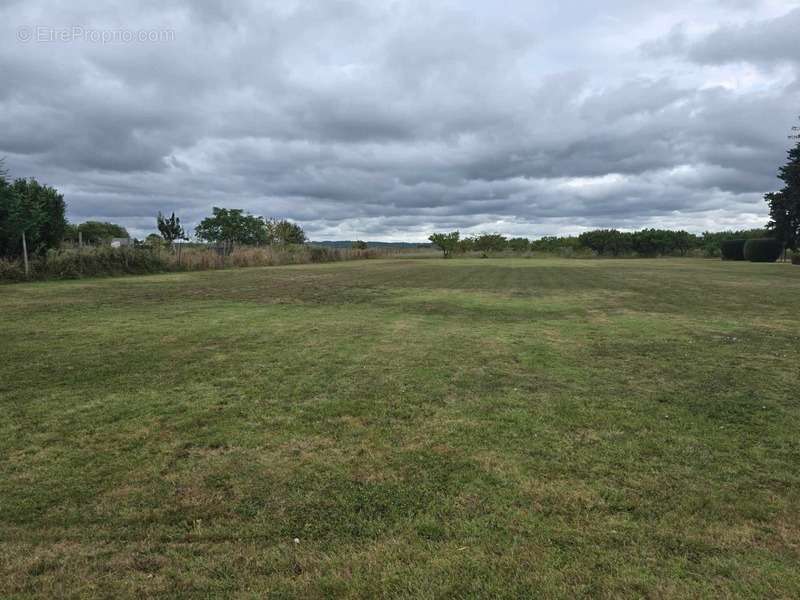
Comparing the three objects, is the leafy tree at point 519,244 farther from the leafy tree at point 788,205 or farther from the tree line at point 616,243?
the leafy tree at point 788,205

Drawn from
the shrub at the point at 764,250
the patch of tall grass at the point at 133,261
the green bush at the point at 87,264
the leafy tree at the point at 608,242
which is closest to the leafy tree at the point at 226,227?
the patch of tall grass at the point at 133,261

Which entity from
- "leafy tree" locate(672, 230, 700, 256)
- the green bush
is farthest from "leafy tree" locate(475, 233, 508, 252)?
the green bush

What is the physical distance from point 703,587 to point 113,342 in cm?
785

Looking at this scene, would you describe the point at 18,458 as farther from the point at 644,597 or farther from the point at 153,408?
the point at 644,597

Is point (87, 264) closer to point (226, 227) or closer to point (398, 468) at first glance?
point (398, 468)

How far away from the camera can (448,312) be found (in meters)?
11.3

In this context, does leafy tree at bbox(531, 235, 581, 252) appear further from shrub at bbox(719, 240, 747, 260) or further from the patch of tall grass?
the patch of tall grass

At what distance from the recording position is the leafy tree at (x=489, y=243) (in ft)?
208

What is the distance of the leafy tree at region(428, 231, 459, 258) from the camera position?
A: 193ft

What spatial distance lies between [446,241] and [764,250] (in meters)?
30.9

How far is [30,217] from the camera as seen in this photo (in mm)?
19641

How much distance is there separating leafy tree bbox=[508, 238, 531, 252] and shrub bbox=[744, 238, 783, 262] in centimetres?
2578

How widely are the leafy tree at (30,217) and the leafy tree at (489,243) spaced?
48.3 m

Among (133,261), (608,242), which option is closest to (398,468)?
(133,261)
